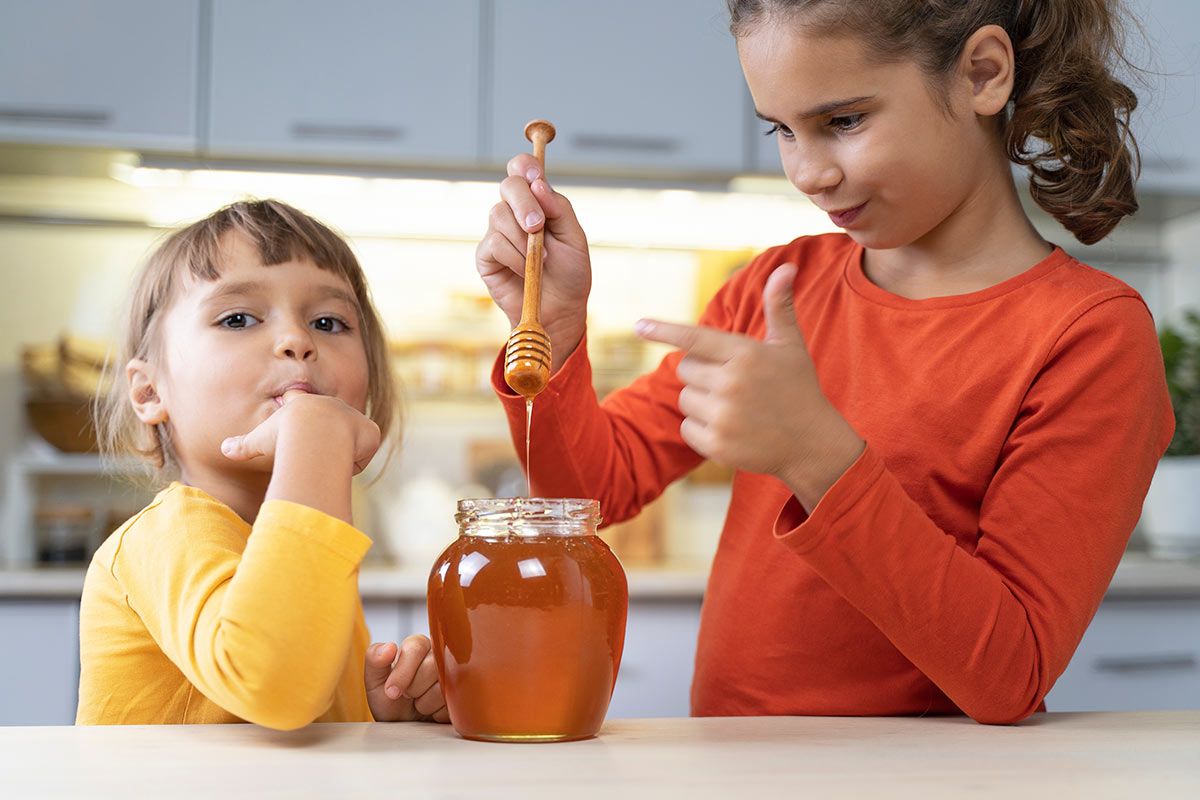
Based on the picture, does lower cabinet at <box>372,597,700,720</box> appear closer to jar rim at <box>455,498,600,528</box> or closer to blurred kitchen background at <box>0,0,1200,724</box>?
blurred kitchen background at <box>0,0,1200,724</box>

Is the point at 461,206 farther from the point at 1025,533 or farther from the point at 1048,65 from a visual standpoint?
the point at 1025,533

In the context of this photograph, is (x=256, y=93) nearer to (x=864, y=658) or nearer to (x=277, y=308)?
(x=277, y=308)

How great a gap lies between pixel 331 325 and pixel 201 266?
0.37 feet

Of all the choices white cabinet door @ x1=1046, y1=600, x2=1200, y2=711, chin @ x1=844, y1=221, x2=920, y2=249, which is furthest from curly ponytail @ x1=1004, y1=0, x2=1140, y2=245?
white cabinet door @ x1=1046, y1=600, x2=1200, y2=711

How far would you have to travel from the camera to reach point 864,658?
38.7 inches

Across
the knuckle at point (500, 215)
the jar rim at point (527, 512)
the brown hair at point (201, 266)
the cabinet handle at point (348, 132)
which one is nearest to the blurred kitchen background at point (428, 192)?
the cabinet handle at point (348, 132)

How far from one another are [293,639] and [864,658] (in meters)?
0.48

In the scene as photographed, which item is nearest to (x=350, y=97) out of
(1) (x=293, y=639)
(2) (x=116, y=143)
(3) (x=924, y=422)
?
(2) (x=116, y=143)

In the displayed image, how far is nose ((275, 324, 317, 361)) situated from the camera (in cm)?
94

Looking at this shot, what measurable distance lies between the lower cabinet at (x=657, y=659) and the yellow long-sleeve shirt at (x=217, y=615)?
134 cm

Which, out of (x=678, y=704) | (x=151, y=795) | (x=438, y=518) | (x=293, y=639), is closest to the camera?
(x=151, y=795)

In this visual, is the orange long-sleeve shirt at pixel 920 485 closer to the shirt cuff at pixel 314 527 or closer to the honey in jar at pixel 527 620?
the honey in jar at pixel 527 620

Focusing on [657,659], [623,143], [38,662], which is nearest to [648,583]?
[657,659]

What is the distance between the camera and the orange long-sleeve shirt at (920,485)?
0.78 meters
